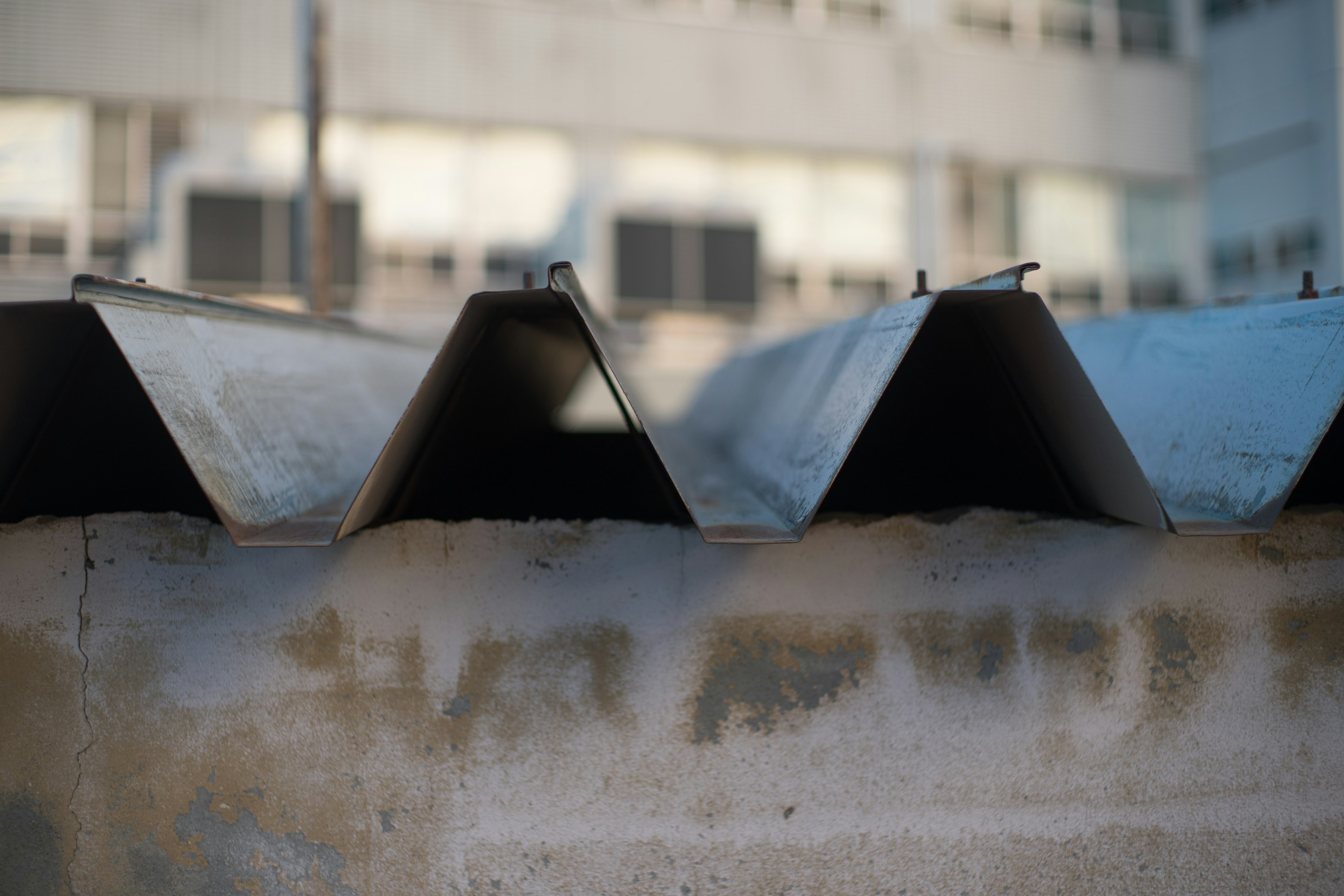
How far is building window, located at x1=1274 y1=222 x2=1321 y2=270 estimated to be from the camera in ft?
41.6

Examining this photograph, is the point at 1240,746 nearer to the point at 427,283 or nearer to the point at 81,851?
the point at 81,851

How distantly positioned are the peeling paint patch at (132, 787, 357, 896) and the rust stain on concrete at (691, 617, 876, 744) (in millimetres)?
812

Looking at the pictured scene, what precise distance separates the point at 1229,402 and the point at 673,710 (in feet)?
4.52

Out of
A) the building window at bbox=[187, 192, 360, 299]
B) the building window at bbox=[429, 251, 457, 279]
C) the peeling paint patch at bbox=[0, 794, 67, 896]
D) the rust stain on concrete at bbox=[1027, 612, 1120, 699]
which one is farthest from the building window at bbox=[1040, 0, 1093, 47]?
the peeling paint patch at bbox=[0, 794, 67, 896]

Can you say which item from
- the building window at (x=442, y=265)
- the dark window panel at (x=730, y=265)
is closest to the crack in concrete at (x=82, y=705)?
the building window at (x=442, y=265)

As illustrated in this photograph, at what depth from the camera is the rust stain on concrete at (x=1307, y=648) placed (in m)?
1.74

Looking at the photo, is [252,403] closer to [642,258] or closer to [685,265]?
[642,258]

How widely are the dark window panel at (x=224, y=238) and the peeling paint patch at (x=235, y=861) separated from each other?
9.85 metres

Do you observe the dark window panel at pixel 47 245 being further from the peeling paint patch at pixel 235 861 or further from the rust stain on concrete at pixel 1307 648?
the rust stain on concrete at pixel 1307 648

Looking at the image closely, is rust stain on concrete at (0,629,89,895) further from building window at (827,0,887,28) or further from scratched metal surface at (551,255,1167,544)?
building window at (827,0,887,28)

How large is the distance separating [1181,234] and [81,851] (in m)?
16.7

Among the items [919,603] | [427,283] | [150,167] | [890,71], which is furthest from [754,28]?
[919,603]

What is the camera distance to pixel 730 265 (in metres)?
11.3

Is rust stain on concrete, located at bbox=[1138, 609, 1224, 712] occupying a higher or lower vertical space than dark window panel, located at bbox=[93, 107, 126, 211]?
lower
